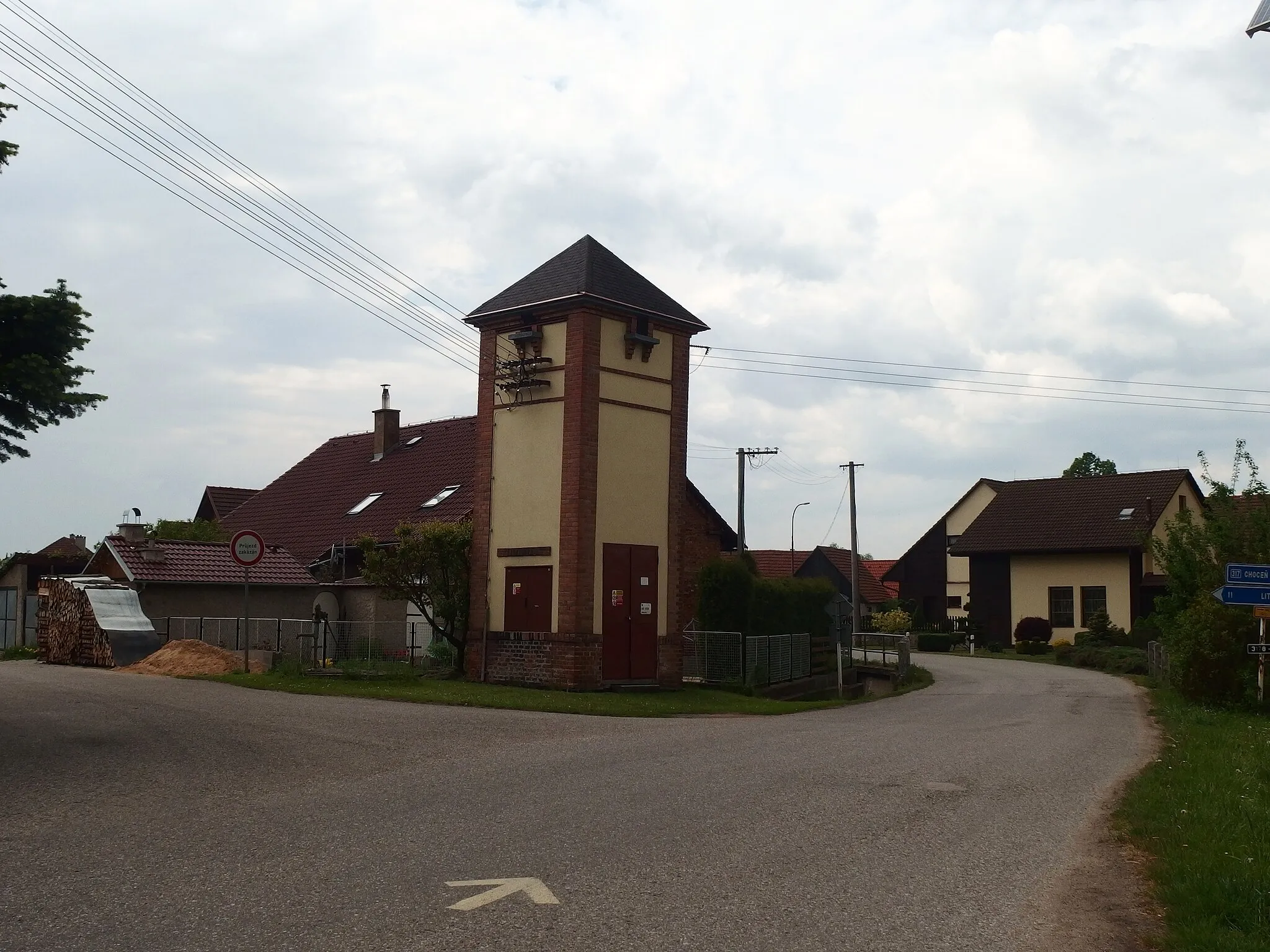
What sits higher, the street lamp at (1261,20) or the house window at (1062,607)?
the street lamp at (1261,20)

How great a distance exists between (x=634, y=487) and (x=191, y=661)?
9.97 m

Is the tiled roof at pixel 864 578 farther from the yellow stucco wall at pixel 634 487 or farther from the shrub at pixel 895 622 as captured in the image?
the yellow stucco wall at pixel 634 487

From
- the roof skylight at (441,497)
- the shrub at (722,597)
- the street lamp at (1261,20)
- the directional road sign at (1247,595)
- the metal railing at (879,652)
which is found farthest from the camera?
the metal railing at (879,652)

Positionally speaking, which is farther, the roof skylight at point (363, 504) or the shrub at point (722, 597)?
the roof skylight at point (363, 504)

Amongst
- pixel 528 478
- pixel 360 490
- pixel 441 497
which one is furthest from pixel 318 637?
pixel 528 478

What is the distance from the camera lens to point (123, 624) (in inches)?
1120

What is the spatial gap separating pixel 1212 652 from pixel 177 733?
1950 cm

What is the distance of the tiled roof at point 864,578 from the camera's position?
78.9 meters

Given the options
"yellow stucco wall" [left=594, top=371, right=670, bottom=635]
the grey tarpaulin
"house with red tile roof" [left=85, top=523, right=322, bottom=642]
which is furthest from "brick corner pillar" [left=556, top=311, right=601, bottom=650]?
the grey tarpaulin

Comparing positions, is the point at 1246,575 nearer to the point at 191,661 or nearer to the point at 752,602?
the point at 752,602

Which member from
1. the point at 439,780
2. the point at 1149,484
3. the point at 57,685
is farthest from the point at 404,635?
the point at 1149,484

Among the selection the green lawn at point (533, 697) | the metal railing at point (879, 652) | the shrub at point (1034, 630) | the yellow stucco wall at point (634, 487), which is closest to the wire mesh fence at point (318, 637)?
the green lawn at point (533, 697)

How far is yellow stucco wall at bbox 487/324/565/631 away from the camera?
85.4 ft

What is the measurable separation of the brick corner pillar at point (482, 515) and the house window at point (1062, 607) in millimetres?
34541
